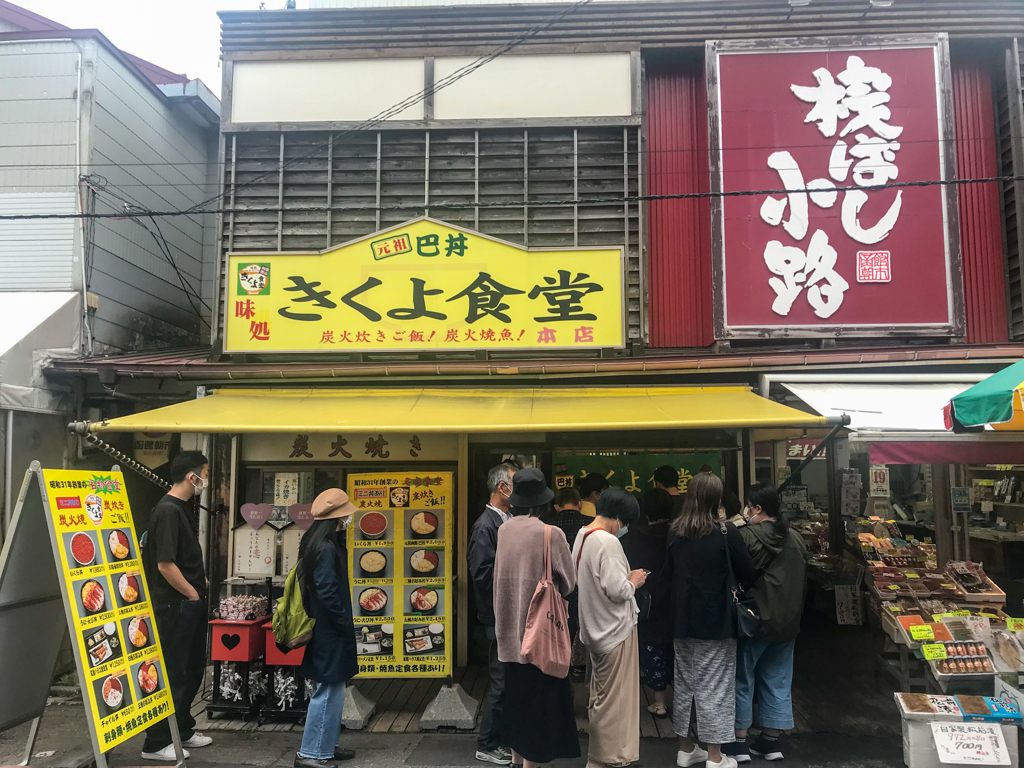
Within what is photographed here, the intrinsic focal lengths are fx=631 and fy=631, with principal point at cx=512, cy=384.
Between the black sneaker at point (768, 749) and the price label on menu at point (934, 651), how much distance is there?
1.35 metres

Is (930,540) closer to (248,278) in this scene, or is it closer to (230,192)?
(248,278)

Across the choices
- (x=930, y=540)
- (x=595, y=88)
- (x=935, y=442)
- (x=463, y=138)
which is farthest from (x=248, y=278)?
(x=930, y=540)

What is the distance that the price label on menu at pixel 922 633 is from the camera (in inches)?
195

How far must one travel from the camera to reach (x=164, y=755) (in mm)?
4707

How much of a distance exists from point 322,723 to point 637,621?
2351 millimetres

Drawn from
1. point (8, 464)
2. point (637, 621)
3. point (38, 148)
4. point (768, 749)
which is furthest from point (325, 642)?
point (38, 148)

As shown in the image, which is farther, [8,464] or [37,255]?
[37,255]

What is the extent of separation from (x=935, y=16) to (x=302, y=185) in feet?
25.2

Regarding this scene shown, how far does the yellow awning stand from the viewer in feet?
15.8

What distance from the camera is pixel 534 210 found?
24.2ft

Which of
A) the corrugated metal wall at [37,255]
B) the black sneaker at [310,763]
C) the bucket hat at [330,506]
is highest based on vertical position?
the corrugated metal wall at [37,255]

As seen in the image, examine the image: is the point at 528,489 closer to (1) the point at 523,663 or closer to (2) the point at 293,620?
(1) the point at 523,663

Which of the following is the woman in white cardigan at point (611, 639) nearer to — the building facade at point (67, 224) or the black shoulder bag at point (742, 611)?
the black shoulder bag at point (742, 611)

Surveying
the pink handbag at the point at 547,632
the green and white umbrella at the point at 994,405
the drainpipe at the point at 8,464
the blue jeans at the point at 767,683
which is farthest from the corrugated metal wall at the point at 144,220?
the green and white umbrella at the point at 994,405
